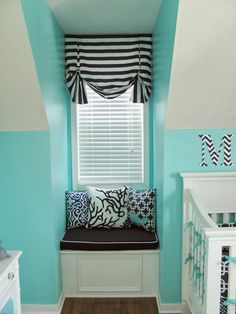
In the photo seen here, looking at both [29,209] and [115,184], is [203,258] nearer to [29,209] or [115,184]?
[29,209]

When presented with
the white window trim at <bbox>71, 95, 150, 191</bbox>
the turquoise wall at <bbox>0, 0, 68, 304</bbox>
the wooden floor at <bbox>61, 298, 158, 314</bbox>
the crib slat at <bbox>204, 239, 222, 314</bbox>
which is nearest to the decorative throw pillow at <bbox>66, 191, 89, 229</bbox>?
the white window trim at <bbox>71, 95, 150, 191</bbox>

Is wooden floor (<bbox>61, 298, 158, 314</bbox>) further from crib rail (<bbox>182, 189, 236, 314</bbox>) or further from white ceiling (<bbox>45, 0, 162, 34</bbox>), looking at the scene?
white ceiling (<bbox>45, 0, 162, 34</bbox>)

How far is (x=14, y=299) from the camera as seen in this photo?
5.73ft

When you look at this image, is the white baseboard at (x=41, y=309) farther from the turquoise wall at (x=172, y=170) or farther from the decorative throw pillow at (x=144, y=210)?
the decorative throw pillow at (x=144, y=210)

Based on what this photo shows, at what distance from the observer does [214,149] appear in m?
2.48

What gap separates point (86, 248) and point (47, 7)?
1922mm

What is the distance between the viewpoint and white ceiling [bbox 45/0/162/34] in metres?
2.33

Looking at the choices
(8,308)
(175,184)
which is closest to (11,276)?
(8,308)

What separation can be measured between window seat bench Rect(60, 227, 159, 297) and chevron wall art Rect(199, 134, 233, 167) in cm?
84

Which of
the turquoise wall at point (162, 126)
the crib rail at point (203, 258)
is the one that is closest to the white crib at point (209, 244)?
the crib rail at point (203, 258)

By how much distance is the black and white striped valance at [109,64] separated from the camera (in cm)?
299

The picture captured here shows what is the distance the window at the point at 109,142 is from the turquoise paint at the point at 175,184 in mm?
788

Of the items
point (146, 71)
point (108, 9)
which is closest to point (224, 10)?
point (108, 9)

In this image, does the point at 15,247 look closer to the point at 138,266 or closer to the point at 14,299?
the point at 14,299
